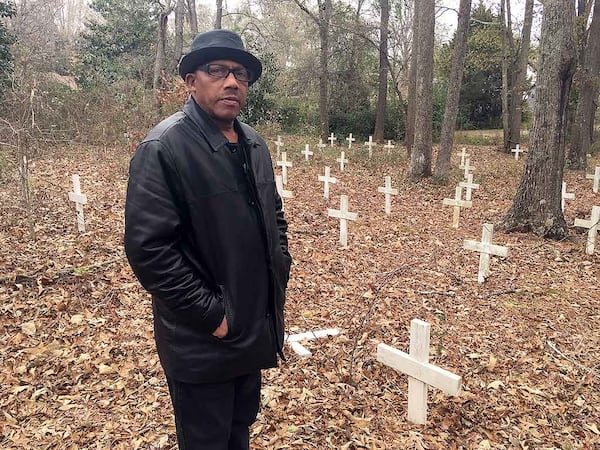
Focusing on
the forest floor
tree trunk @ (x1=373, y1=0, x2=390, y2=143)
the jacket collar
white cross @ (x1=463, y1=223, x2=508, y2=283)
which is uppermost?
tree trunk @ (x1=373, y1=0, x2=390, y2=143)

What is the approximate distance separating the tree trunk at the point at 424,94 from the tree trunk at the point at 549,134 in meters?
5.22

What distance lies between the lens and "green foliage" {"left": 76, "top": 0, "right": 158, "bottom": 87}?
21.9 meters

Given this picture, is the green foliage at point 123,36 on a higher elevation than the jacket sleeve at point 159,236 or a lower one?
higher

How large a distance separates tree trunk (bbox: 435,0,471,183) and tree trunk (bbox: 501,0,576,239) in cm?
501

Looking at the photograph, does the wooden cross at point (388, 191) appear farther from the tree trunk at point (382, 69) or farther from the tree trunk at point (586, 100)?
the tree trunk at point (382, 69)

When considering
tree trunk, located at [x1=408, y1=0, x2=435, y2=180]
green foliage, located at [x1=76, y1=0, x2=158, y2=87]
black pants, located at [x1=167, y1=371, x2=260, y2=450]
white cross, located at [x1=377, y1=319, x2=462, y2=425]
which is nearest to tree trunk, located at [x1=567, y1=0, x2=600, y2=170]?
tree trunk, located at [x1=408, y1=0, x2=435, y2=180]

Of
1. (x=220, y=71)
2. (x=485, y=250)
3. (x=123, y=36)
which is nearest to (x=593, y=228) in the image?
(x=485, y=250)

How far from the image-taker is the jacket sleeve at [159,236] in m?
1.81

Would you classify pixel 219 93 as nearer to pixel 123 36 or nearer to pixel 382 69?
pixel 382 69

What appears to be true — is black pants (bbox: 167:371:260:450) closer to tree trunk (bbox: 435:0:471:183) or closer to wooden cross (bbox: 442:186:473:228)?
wooden cross (bbox: 442:186:473:228)

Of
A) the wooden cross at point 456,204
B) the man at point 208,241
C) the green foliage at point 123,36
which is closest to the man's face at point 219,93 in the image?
the man at point 208,241

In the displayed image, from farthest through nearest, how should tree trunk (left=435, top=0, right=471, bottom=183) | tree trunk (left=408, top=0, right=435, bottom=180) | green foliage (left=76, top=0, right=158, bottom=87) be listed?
green foliage (left=76, top=0, right=158, bottom=87)
tree trunk (left=435, top=0, right=471, bottom=183)
tree trunk (left=408, top=0, right=435, bottom=180)

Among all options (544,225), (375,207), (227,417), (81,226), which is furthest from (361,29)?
(227,417)

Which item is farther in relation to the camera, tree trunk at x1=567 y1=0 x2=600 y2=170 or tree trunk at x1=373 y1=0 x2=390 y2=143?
tree trunk at x1=373 y1=0 x2=390 y2=143
